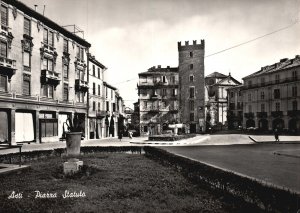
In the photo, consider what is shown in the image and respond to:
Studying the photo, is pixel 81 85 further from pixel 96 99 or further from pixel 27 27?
pixel 27 27

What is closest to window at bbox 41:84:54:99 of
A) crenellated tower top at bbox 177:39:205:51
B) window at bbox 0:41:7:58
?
window at bbox 0:41:7:58

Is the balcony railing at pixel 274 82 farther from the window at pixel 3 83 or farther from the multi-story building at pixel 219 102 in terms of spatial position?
the window at pixel 3 83

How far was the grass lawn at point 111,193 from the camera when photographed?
22.2 ft

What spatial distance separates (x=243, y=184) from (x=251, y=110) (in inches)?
2331

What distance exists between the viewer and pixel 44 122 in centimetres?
3072

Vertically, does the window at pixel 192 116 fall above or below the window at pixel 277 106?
below

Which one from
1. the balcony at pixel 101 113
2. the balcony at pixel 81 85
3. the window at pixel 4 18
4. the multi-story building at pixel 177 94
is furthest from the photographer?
the multi-story building at pixel 177 94

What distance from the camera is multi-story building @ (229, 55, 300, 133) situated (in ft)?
170

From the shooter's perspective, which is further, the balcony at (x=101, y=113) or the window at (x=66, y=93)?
the balcony at (x=101, y=113)

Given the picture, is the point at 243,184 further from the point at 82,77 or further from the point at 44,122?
the point at 82,77

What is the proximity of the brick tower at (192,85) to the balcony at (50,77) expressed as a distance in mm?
33824

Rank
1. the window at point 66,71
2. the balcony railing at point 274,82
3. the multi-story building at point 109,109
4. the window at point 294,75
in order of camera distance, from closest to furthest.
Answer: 1. the window at point 66,71
2. the multi-story building at point 109,109
3. the window at point 294,75
4. the balcony railing at point 274,82

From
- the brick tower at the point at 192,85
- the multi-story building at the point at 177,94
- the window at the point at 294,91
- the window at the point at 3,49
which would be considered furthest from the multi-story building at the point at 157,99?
the window at the point at 3,49

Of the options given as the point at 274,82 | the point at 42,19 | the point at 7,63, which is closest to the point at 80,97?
the point at 42,19
